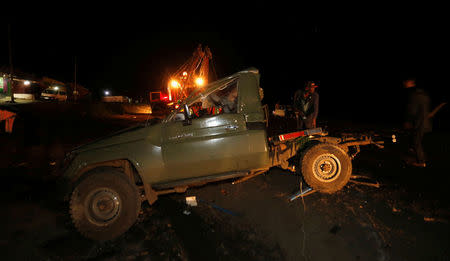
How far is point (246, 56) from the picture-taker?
108 ft

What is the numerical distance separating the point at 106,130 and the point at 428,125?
11.7 m

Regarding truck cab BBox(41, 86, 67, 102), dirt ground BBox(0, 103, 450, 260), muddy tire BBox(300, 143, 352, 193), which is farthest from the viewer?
truck cab BBox(41, 86, 67, 102)

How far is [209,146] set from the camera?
3.63 metres

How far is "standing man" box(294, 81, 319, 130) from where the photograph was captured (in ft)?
19.1

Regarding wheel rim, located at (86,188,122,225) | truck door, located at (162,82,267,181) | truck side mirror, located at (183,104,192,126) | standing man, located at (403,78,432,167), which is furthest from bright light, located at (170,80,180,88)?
standing man, located at (403,78,432,167)

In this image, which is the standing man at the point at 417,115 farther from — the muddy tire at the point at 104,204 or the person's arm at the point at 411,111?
the muddy tire at the point at 104,204

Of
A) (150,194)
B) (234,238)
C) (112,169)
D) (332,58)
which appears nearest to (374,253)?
(234,238)

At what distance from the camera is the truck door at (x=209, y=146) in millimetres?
3584

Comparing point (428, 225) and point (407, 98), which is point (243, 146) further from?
point (407, 98)

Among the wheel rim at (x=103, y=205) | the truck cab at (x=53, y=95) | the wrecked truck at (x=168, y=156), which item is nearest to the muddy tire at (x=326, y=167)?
the wrecked truck at (x=168, y=156)

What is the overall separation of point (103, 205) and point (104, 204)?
18mm

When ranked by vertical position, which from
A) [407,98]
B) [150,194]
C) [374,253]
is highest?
[407,98]

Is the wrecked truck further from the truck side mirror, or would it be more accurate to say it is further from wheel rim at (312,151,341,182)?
wheel rim at (312,151,341,182)

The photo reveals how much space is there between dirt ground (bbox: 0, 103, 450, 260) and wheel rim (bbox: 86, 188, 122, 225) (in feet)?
1.04
